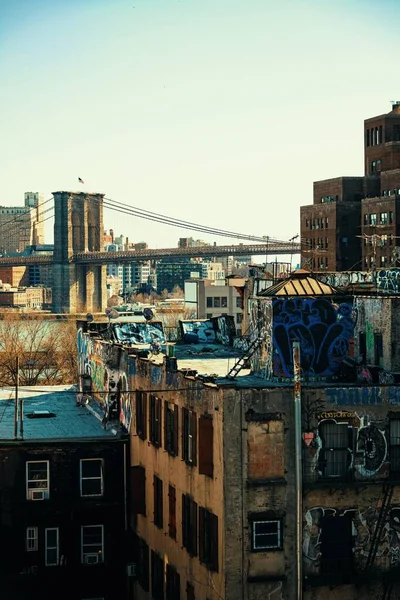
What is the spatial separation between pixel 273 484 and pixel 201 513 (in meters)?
2.12

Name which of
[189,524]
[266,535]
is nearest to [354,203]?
[189,524]

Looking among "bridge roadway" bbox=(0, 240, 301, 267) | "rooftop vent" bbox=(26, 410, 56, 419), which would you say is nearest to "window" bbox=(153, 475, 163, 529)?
"rooftop vent" bbox=(26, 410, 56, 419)

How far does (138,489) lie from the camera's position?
103ft

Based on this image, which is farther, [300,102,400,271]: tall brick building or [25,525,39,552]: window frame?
[300,102,400,271]: tall brick building

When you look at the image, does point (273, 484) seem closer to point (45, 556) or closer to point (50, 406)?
point (45, 556)

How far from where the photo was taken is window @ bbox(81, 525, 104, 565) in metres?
32.1

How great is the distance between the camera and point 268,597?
25.1m

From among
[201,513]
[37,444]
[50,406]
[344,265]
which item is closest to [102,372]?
[50,406]

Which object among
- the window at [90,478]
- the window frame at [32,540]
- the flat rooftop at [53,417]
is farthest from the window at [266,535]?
the window frame at [32,540]

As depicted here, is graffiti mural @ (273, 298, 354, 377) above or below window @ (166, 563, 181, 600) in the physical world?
above

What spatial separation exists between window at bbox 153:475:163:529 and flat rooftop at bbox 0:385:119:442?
287 centimetres

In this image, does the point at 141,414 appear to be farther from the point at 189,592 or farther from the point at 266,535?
the point at 266,535

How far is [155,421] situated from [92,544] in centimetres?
429

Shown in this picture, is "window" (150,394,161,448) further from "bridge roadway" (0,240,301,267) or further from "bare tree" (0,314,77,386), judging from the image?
"bridge roadway" (0,240,301,267)
